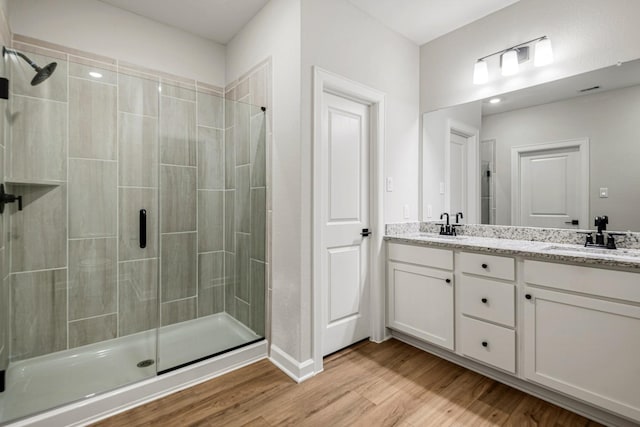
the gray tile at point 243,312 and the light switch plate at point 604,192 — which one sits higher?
the light switch plate at point 604,192

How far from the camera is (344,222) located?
241 cm

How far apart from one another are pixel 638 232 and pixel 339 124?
2.07 metres

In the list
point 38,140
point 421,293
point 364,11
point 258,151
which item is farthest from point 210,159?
point 421,293

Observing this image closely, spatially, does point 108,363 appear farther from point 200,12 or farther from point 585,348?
point 585,348

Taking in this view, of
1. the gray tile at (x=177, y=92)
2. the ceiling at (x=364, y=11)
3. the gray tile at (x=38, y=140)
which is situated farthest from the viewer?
the gray tile at (x=177, y=92)

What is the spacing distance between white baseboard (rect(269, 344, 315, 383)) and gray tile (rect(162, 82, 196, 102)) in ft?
7.09

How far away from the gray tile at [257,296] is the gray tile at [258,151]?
678 mm

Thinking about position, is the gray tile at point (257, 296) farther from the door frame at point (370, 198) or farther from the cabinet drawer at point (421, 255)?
the cabinet drawer at point (421, 255)

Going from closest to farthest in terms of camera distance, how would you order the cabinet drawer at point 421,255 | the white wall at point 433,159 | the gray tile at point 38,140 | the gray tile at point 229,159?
the gray tile at point 38,140 → the cabinet drawer at point 421,255 → the gray tile at point 229,159 → the white wall at point 433,159

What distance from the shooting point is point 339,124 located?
2361 mm

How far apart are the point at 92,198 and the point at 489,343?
2.94m

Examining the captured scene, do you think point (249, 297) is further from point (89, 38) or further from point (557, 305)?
point (89, 38)

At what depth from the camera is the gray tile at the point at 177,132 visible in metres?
2.29

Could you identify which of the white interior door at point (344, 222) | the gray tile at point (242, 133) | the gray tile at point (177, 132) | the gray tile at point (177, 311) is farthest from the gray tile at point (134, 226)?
the white interior door at point (344, 222)
